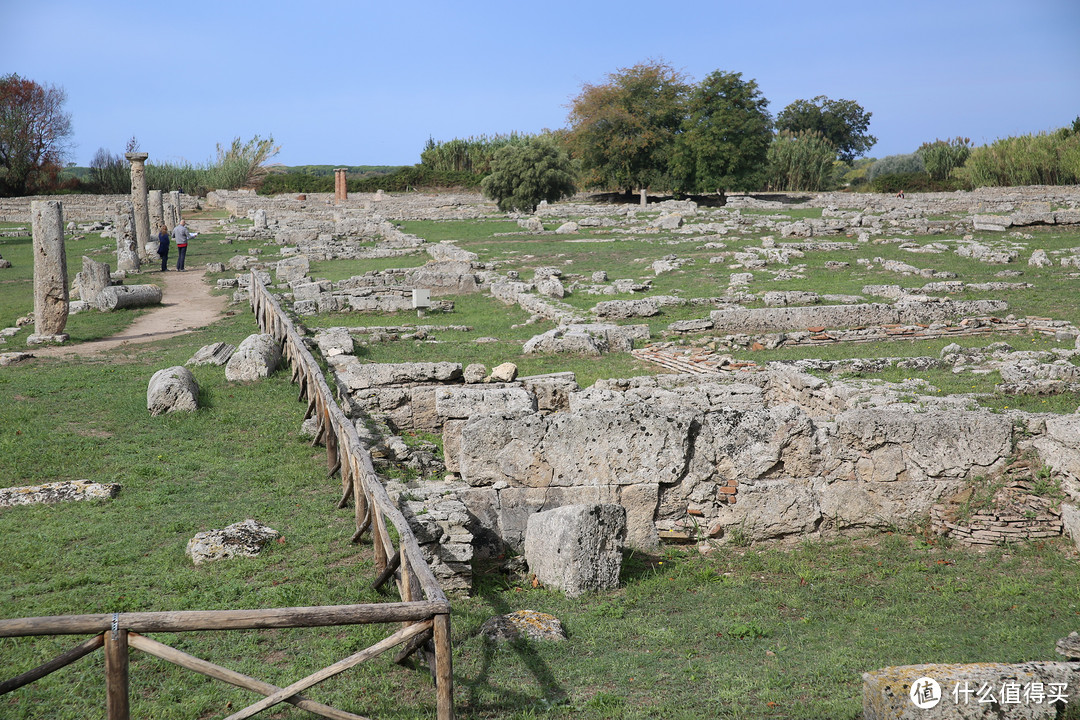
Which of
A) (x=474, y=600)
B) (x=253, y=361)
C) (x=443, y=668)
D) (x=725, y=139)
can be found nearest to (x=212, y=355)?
(x=253, y=361)

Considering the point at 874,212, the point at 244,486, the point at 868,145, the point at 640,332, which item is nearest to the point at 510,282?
the point at 640,332

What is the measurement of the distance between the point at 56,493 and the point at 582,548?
5.51m

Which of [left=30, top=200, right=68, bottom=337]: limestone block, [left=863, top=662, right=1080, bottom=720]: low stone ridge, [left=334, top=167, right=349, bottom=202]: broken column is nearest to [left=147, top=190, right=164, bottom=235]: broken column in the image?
[left=30, top=200, right=68, bottom=337]: limestone block

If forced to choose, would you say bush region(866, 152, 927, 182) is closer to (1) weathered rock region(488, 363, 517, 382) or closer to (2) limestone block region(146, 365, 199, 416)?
(1) weathered rock region(488, 363, 517, 382)

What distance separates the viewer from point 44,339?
16.8 metres

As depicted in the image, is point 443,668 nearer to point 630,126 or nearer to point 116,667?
point 116,667

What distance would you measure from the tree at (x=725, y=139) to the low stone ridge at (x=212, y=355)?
38.4 meters

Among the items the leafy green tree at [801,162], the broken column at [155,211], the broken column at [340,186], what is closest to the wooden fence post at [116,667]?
the broken column at [155,211]

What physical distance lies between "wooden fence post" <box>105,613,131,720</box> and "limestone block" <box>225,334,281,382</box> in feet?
31.6

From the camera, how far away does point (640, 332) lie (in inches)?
640

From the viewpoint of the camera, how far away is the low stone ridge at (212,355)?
14.3 meters

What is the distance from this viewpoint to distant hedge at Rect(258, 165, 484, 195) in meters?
61.4

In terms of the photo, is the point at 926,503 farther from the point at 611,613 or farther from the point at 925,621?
the point at 611,613

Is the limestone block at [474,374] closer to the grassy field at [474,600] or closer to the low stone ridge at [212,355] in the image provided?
the grassy field at [474,600]
